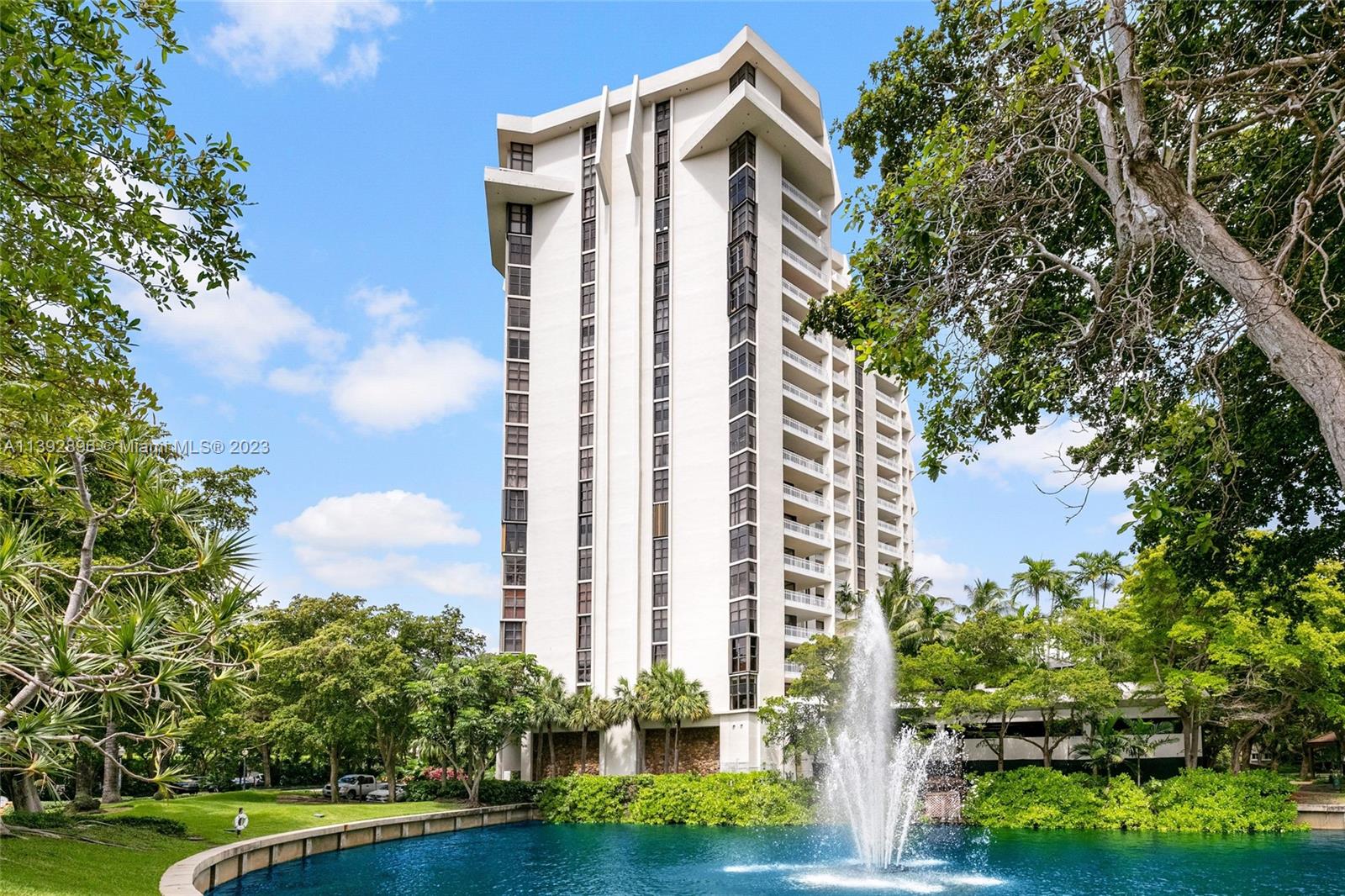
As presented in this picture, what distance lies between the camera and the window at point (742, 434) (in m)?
47.9

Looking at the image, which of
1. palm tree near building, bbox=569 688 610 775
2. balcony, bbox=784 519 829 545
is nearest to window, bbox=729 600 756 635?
balcony, bbox=784 519 829 545

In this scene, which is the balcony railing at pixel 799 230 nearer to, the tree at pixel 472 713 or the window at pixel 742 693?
the window at pixel 742 693

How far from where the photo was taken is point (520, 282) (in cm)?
5731

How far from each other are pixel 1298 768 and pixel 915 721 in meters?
35.5

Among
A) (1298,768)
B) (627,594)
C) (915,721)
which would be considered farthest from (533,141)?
(1298,768)

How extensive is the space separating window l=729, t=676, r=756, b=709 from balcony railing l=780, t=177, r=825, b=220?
27254 mm

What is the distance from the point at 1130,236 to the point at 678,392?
44.2m

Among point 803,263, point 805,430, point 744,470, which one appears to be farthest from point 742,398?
point 803,263

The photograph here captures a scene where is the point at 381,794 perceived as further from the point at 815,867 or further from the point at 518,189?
the point at 518,189

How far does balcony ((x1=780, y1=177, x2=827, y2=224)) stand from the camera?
55.0 m

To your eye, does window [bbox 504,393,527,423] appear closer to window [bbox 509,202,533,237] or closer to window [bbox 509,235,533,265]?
window [bbox 509,235,533,265]

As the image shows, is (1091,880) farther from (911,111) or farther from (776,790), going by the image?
(911,111)

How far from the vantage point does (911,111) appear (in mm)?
11727

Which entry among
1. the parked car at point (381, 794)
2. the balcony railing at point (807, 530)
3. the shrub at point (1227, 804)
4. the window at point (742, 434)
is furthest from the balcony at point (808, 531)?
the parked car at point (381, 794)
